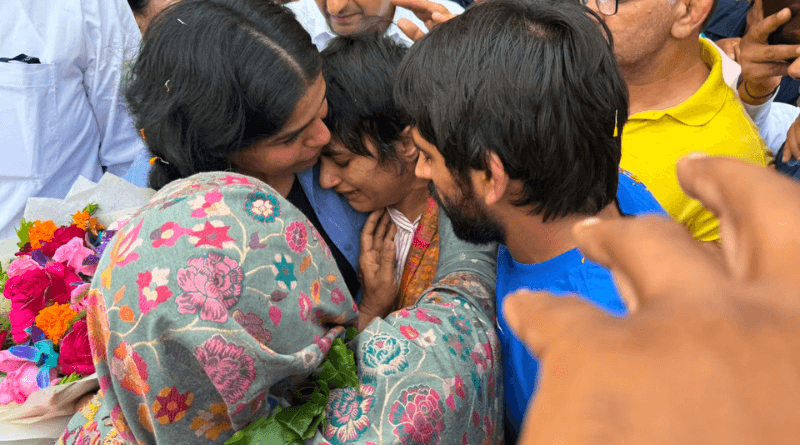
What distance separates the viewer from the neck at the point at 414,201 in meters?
2.14

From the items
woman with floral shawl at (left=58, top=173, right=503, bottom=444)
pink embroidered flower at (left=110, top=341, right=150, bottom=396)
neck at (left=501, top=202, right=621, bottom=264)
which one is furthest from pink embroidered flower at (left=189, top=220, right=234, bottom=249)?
neck at (left=501, top=202, right=621, bottom=264)

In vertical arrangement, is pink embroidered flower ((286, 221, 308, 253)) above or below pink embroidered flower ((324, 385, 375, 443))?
above

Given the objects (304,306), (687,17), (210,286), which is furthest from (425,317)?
(687,17)

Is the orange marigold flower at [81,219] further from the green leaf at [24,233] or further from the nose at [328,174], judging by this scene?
the nose at [328,174]

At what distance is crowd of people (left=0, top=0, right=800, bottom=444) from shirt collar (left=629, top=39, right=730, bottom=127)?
1 cm

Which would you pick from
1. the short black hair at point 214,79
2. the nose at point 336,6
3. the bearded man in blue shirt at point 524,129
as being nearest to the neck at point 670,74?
the bearded man in blue shirt at point 524,129

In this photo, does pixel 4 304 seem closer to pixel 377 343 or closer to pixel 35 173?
pixel 377 343

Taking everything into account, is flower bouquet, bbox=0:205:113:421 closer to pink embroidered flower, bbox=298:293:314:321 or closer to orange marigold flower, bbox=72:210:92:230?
orange marigold flower, bbox=72:210:92:230

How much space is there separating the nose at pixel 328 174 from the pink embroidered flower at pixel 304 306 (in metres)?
0.87

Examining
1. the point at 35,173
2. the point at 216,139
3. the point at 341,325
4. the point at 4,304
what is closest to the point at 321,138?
the point at 216,139

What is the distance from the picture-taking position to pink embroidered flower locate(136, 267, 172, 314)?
3.36 ft

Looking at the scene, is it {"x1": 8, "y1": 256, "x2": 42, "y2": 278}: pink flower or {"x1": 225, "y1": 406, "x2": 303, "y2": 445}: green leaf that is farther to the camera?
{"x1": 8, "y1": 256, "x2": 42, "y2": 278}: pink flower

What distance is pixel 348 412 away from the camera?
120cm

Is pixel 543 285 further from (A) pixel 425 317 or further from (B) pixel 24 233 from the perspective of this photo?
(B) pixel 24 233
